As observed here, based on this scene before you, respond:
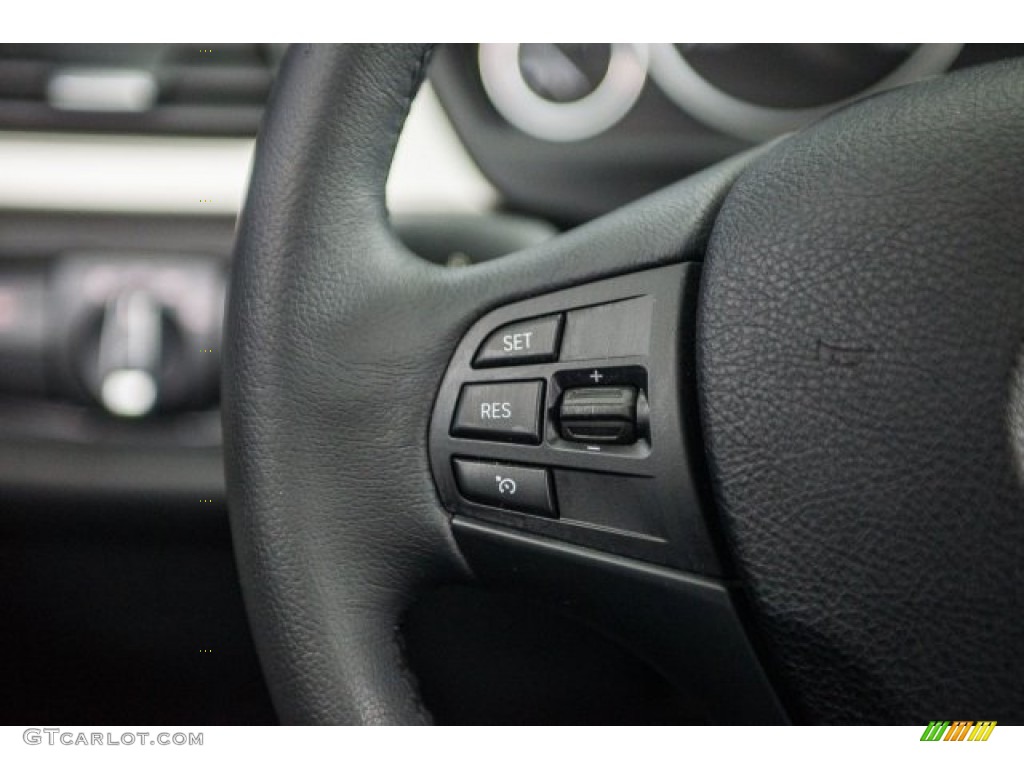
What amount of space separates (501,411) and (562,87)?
1.34 feet

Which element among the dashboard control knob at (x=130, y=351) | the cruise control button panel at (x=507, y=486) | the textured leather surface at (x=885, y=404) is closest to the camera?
the textured leather surface at (x=885, y=404)

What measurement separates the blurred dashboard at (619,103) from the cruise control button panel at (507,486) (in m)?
0.36

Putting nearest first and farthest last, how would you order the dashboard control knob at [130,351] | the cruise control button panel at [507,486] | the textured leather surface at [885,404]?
the textured leather surface at [885,404], the cruise control button panel at [507,486], the dashboard control knob at [130,351]

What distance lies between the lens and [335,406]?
1.65ft

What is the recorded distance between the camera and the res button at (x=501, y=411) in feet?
1.57

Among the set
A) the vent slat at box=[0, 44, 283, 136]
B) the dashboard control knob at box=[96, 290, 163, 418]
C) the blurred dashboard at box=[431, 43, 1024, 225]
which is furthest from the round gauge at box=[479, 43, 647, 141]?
the dashboard control knob at box=[96, 290, 163, 418]

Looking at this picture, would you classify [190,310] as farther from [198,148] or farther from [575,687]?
[575,687]
